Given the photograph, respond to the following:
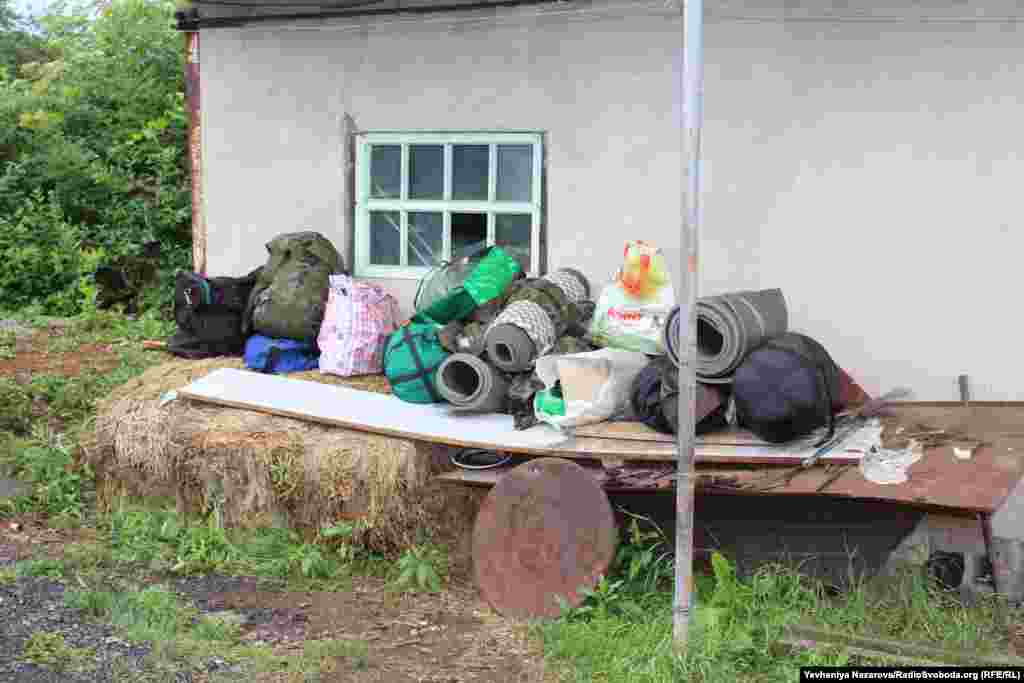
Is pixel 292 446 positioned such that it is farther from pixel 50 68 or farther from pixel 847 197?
pixel 50 68

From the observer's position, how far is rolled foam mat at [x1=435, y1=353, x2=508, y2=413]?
591 centimetres

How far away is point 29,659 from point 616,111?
432cm

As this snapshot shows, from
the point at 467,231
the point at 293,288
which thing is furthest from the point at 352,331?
the point at 467,231

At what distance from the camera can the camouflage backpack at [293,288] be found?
712 cm

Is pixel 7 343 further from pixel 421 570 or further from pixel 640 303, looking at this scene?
pixel 640 303

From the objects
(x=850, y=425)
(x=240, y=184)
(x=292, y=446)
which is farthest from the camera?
(x=240, y=184)

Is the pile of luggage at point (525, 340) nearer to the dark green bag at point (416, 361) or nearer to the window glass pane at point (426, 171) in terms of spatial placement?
the dark green bag at point (416, 361)

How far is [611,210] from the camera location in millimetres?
6734

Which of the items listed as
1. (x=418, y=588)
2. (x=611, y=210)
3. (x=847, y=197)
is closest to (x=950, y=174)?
(x=847, y=197)

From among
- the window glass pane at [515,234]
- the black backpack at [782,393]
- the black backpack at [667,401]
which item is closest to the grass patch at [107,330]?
the window glass pane at [515,234]

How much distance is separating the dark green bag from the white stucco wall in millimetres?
1133

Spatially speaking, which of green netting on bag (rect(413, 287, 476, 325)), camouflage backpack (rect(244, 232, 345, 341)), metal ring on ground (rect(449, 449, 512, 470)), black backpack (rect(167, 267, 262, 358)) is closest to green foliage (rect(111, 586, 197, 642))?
metal ring on ground (rect(449, 449, 512, 470))

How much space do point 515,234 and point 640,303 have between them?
138 cm

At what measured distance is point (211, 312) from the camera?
741 cm
